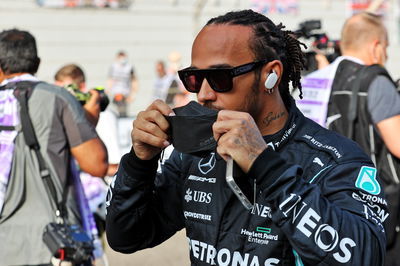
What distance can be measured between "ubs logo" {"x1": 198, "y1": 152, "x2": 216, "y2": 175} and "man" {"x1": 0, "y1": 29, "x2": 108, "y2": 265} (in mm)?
1990

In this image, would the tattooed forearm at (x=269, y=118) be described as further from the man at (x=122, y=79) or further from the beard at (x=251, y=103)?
the man at (x=122, y=79)

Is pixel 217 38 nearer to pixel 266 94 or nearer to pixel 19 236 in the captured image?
pixel 266 94

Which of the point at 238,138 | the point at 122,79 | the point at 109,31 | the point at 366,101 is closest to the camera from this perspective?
the point at 238,138

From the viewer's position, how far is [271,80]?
2.49 meters

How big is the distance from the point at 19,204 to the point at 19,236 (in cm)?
18

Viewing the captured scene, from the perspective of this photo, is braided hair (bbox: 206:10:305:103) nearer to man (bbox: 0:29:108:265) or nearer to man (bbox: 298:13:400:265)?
man (bbox: 0:29:108:265)

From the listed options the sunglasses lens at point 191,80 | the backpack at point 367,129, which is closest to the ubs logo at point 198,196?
the sunglasses lens at point 191,80

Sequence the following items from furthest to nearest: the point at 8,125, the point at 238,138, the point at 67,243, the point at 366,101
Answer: the point at 366,101
the point at 8,125
the point at 67,243
the point at 238,138

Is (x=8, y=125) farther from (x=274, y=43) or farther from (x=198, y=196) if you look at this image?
(x=274, y=43)

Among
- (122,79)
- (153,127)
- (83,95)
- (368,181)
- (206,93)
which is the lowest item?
(122,79)

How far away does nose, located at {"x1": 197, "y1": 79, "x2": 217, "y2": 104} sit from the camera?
246 centimetres

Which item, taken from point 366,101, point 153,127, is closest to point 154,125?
point 153,127

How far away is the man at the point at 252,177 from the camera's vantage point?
87.5 inches

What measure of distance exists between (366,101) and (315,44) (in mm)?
1256
